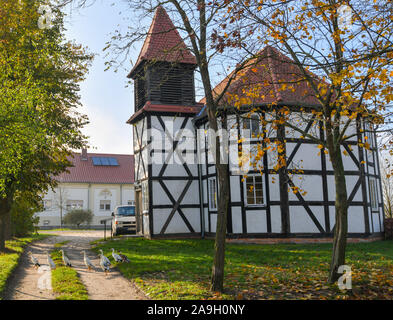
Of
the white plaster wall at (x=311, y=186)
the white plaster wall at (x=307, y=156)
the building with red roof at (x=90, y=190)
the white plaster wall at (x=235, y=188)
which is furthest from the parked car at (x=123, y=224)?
the building with red roof at (x=90, y=190)

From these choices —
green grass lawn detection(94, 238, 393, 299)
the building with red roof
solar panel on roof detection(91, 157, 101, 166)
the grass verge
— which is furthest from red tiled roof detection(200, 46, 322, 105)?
solar panel on roof detection(91, 157, 101, 166)

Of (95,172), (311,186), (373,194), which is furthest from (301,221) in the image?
(95,172)

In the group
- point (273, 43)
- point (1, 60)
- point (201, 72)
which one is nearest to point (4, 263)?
point (1, 60)

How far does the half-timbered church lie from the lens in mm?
16453

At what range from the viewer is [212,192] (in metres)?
18.8

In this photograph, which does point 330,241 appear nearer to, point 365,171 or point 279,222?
point 279,222

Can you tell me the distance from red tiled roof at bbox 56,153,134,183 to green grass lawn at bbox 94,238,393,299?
28.5 metres

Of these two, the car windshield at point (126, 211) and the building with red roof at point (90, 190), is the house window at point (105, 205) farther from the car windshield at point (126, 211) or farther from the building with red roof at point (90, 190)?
the car windshield at point (126, 211)

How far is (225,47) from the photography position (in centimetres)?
743

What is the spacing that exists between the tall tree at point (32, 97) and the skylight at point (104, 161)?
83.3 feet

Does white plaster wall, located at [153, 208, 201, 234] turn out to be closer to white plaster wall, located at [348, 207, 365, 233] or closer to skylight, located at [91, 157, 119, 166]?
white plaster wall, located at [348, 207, 365, 233]

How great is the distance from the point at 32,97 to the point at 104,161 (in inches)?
1428

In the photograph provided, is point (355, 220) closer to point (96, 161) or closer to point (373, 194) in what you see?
point (373, 194)
